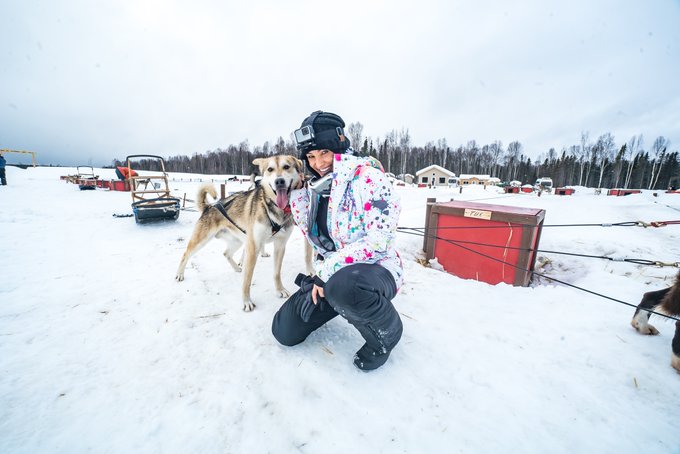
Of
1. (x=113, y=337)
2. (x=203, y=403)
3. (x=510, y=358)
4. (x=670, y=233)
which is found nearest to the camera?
(x=203, y=403)

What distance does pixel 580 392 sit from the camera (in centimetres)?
147

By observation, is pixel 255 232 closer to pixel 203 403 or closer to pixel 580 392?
pixel 203 403

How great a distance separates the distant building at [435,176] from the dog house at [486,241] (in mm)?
45067

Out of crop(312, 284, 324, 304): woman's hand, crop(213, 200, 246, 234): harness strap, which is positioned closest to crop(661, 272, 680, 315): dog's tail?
crop(312, 284, 324, 304): woman's hand

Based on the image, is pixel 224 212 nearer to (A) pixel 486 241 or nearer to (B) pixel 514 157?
(A) pixel 486 241

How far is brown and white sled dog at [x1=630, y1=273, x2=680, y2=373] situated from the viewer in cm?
158

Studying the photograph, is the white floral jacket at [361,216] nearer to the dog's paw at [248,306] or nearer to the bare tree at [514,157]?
the dog's paw at [248,306]

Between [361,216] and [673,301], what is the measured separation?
7.15 ft

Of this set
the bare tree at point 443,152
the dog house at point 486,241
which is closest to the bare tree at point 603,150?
the bare tree at point 443,152

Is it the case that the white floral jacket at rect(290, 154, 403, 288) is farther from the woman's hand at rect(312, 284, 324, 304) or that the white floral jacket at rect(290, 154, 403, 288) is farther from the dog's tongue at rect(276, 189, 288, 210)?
the dog's tongue at rect(276, 189, 288, 210)

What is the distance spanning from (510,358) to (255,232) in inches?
92.7

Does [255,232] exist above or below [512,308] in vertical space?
above

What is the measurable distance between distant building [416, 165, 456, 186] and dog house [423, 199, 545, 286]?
45.1 metres

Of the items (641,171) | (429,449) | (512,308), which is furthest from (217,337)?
(641,171)
